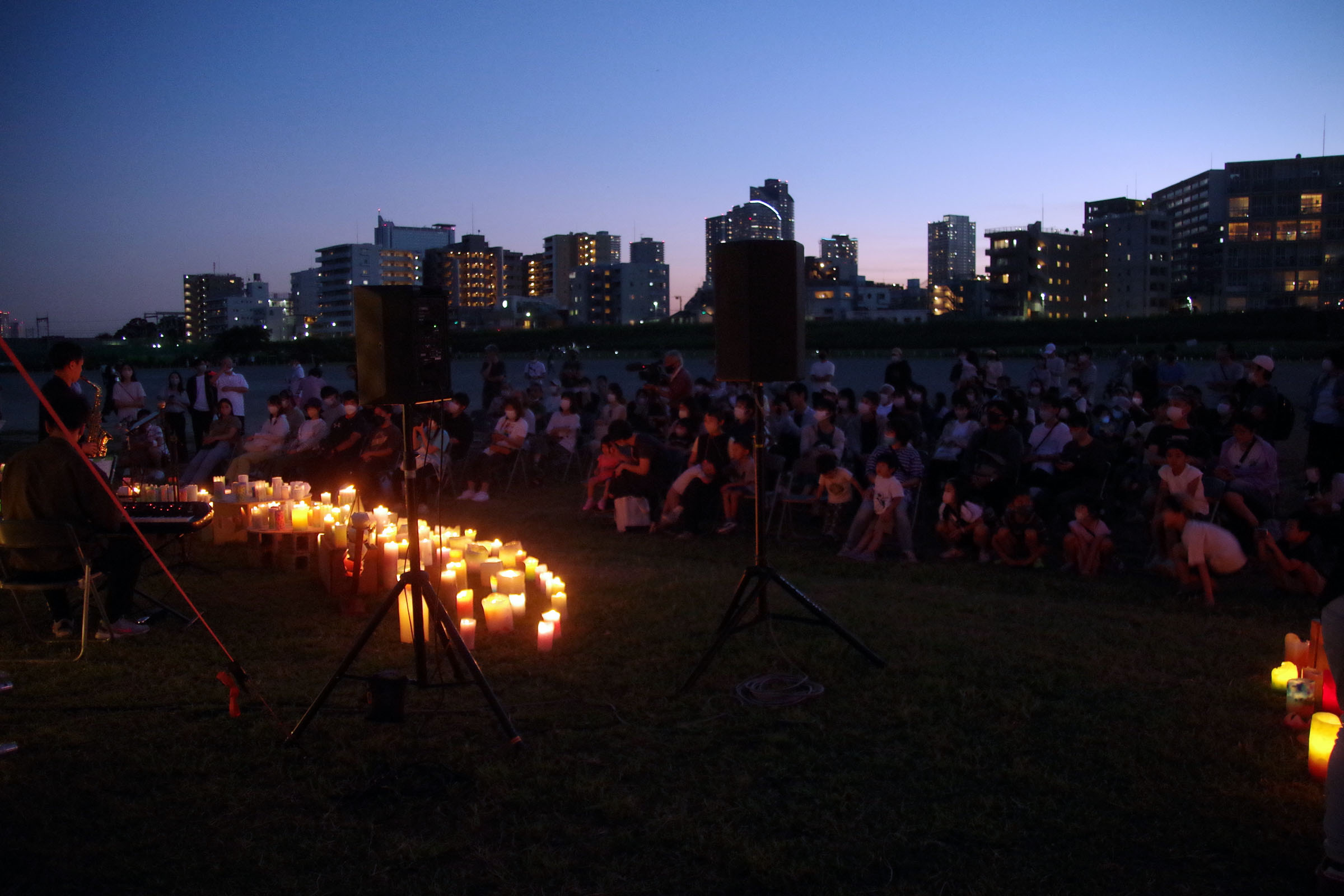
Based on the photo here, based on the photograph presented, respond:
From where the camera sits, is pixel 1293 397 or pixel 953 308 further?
pixel 953 308

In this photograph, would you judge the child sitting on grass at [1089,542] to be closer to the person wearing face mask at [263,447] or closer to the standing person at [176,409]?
the person wearing face mask at [263,447]

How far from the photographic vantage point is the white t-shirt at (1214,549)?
6371mm

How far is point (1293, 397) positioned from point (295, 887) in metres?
24.7

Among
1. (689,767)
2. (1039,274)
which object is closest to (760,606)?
(689,767)

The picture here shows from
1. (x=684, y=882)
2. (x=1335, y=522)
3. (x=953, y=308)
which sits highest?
(x=953, y=308)

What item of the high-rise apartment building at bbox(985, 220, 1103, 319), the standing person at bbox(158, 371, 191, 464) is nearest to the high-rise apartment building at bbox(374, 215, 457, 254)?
the high-rise apartment building at bbox(985, 220, 1103, 319)

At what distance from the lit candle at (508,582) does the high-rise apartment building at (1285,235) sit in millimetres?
82658

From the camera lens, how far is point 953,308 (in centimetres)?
11962

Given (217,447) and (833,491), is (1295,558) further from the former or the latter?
(217,447)

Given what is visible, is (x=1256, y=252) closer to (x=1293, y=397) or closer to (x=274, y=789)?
(x=1293, y=397)

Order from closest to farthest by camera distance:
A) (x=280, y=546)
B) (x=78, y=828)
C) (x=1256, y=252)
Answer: (x=78, y=828) → (x=280, y=546) → (x=1256, y=252)

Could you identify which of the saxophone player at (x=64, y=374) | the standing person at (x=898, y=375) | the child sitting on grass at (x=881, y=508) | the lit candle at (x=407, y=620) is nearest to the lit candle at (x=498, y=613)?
the lit candle at (x=407, y=620)

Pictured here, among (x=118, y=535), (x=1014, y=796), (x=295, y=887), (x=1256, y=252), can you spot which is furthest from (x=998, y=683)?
(x=1256, y=252)

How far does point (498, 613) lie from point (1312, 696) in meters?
4.14
